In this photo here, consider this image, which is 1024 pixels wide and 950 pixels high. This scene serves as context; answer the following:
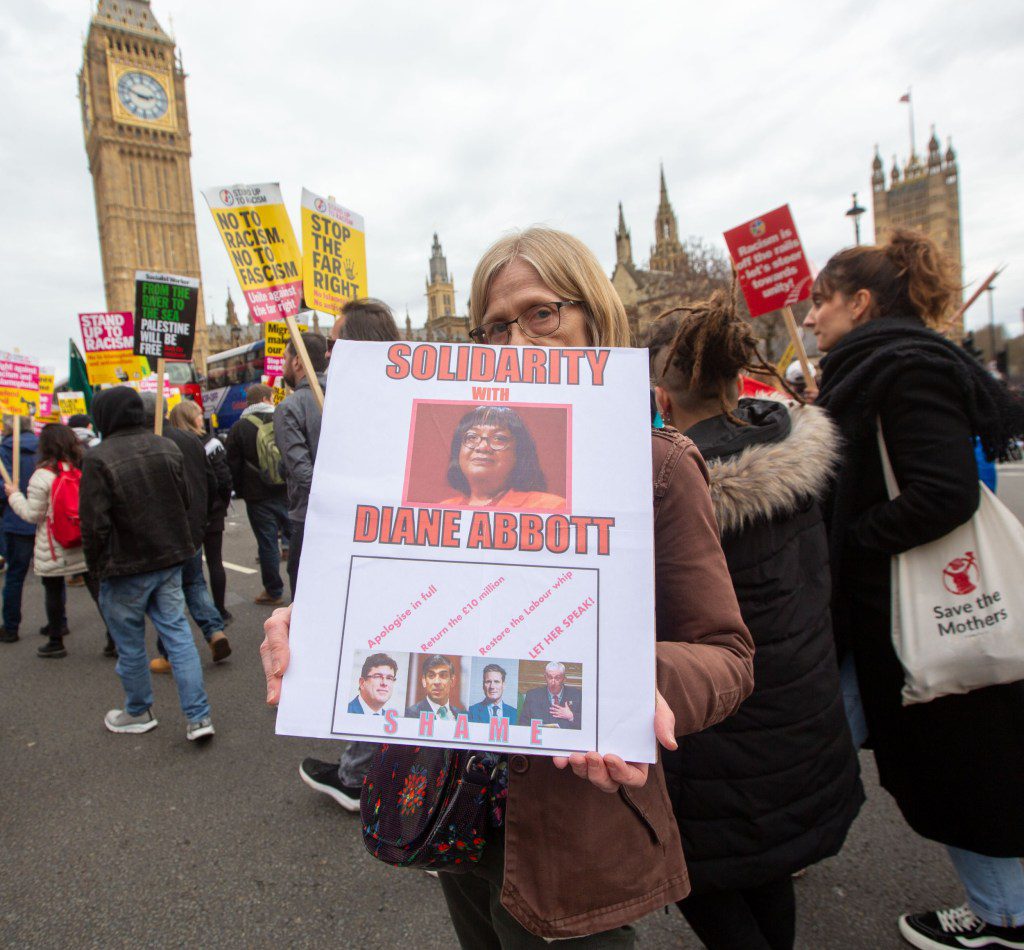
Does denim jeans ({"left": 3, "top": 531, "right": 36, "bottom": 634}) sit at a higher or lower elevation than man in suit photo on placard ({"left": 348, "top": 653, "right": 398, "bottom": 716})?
lower

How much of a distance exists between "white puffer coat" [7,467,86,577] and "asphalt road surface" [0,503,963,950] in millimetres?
1321

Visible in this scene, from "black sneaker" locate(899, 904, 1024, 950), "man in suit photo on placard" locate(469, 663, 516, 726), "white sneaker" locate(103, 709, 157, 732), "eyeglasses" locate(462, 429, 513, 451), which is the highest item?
"eyeglasses" locate(462, 429, 513, 451)

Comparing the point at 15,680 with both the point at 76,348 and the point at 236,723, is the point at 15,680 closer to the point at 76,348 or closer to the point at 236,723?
the point at 236,723

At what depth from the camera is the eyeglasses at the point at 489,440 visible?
39.3 inches

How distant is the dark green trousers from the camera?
117cm

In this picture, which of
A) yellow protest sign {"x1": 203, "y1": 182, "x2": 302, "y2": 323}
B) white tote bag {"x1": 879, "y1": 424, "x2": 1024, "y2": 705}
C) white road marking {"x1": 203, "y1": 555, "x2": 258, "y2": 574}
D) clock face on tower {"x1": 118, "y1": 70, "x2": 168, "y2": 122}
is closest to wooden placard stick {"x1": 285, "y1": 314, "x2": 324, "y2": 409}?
yellow protest sign {"x1": 203, "y1": 182, "x2": 302, "y2": 323}

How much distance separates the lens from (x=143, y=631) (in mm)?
3744

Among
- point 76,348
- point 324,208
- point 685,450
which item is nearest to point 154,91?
point 76,348

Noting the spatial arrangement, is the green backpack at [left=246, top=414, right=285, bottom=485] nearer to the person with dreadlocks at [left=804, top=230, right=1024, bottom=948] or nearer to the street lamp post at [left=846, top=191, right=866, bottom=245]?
the person with dreadlocks at [left=804, top=230, right=1024, bottom=948]

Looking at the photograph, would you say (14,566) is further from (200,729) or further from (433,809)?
(433,809)

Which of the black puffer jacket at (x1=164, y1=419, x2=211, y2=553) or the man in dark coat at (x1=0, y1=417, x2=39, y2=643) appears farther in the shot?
the man in dark coat at (x1=0, y1=417, x2=39, y2=643)

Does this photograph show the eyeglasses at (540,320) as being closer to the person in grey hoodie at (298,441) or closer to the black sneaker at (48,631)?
the person in grey hoodie at (298,441)

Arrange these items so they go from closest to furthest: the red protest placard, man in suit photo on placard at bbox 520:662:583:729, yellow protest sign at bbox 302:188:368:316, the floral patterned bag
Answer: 1. man in suit photo on placard at bbox 520:662:583:729
2. the floral patterned bag
3. yellow protest sign at bbox 302:188:368:316
4. the red protest placard

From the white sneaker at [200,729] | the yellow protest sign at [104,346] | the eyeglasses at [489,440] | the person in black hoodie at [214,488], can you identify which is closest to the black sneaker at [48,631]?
the person in black hoodie at [214,488]
